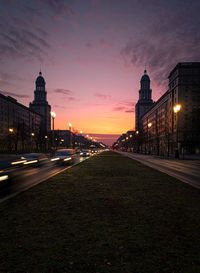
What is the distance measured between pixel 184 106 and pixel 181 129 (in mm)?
8269

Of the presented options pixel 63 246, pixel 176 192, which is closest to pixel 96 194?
pixel 176 192

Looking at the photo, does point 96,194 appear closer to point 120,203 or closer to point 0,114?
point 120,203

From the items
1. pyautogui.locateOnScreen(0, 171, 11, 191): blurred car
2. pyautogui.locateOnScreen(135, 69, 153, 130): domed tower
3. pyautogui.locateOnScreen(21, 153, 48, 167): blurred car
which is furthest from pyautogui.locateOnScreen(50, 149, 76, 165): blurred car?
pyautogui.locateOnScreen(135, 69, 153, 130): domed tower

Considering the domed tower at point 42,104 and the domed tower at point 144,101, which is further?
the domed tower at point 144,101

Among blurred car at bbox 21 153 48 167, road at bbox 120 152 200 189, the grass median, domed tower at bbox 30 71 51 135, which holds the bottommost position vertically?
road at bbox 120 152 200 189

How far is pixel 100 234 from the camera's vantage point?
4215 mm

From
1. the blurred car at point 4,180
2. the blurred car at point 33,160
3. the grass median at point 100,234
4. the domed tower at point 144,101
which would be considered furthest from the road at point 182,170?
the domed tower at point 144,101

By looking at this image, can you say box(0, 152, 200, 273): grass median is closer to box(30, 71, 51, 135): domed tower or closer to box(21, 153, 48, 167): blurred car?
box(21, 153, 48, 167): blurred car

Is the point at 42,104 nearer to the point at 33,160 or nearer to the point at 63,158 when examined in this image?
the point at 63,158

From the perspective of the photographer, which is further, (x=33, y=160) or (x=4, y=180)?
(x=33, y=160)

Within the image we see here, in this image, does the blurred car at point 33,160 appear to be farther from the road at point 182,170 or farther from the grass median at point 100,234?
the road at point 182,170

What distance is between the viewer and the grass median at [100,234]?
3.13 meters

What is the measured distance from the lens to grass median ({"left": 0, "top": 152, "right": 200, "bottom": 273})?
123 inches

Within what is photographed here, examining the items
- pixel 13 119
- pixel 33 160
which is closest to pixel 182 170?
pixel 33 160
